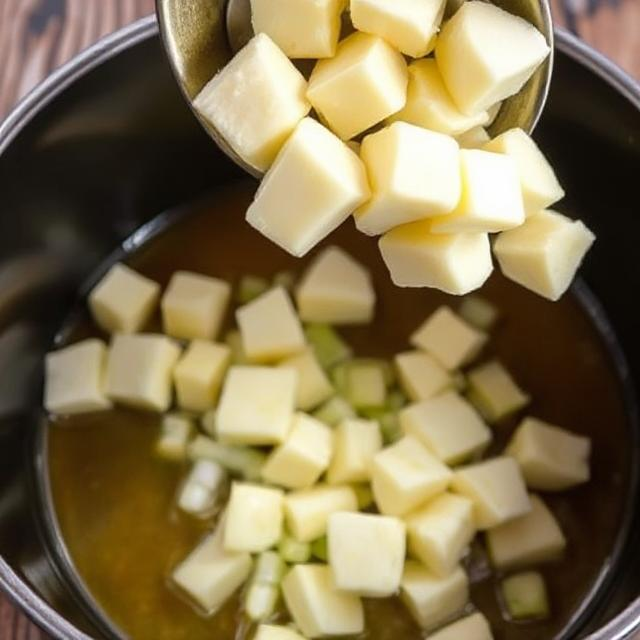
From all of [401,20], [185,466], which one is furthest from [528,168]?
[185,466]

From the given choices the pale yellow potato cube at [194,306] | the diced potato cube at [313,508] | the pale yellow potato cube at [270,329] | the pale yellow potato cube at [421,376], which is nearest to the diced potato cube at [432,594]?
the diced potato cube at [313,508]

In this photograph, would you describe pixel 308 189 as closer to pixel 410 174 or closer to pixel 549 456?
pixel 410 174

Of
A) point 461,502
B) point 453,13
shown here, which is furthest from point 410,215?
point 461,502

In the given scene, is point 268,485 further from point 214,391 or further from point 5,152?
point 5,152

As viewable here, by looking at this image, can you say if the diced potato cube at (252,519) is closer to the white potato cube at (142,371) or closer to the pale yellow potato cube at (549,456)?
the white potato cube at (142,371)

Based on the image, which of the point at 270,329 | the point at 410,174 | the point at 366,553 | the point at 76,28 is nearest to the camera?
the point at 410,174

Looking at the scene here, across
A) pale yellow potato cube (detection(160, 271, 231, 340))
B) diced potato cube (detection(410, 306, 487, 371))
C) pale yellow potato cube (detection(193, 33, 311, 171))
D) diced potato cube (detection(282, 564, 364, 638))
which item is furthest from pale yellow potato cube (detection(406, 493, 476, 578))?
pale yellow potato cube (detection(193, 33, 311, 171))
